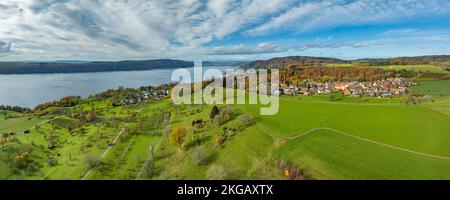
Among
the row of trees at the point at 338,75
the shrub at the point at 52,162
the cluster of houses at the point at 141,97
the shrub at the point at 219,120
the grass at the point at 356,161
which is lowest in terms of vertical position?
the shrub at the point at 52,162

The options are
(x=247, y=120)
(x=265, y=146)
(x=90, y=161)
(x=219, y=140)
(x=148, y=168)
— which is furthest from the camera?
(x=247, y=120)

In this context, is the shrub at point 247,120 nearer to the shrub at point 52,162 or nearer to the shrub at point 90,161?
the shrub at point 90,161

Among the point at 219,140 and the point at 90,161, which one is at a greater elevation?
the point at 219,140

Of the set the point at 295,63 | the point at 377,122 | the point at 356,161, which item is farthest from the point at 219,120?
the point at 295,63

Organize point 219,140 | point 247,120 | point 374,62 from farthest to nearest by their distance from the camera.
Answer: point 374,62 → point 247,120 → point 219,140

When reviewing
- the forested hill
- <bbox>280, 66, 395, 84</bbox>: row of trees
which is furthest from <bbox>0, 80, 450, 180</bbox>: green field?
the forested hill

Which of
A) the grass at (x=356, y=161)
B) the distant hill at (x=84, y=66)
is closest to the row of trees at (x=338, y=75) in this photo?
the grass at (x=356, y=161)

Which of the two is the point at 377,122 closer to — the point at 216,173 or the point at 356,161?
the point at 356,161

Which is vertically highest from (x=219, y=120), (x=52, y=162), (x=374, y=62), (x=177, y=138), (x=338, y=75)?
(x=374, y=62)
